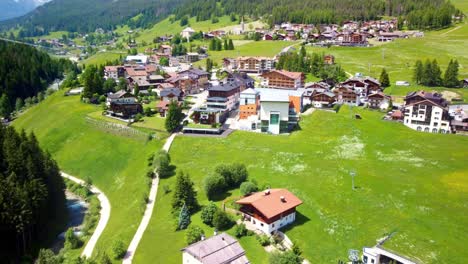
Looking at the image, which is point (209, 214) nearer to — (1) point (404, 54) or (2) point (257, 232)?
(2) point (257, 232)

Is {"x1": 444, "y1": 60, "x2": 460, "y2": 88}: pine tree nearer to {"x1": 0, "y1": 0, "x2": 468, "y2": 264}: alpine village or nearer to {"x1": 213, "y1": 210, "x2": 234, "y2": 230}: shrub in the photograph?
{"x1": 0, "y1": 0, "x2": 468, "y2": 264}: alpine village

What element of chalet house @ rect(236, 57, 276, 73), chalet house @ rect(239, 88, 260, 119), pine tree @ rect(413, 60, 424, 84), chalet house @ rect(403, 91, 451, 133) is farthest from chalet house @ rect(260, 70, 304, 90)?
chalet house @ rect(403, 91, 451, 133)

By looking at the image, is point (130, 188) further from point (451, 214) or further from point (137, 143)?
point (451, 214)

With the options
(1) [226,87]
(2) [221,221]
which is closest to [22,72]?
(1) [226,87]

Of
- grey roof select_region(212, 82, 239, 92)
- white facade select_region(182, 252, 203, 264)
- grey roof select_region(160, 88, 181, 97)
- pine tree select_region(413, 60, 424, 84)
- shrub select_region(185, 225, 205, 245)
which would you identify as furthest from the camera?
pine tree select_region(413, 60, 424, 84)

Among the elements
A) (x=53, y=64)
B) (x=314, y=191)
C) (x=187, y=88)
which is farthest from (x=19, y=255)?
(x=53, y=64)

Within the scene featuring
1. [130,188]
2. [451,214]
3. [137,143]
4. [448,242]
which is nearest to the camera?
[448,242]
